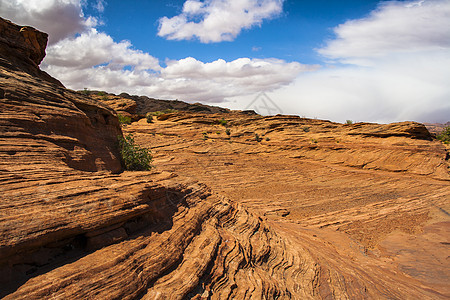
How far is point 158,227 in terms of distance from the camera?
19.5ft

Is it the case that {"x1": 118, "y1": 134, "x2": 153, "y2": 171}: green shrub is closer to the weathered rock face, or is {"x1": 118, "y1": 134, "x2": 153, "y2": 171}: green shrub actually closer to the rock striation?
the rock striation

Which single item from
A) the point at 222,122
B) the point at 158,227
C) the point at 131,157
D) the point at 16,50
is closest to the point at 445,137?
the point at 222,122

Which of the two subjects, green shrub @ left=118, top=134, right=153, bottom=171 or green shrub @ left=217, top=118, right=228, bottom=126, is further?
green shrub @ left=217, top=118, right=228, bottom=126

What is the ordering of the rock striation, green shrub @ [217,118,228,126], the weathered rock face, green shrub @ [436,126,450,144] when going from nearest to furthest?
the rock striation, the weathered rock face, green shrub @ [436,126,450,144], green shrub @ [217,118,228,126]

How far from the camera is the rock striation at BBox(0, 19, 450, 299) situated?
401 cm

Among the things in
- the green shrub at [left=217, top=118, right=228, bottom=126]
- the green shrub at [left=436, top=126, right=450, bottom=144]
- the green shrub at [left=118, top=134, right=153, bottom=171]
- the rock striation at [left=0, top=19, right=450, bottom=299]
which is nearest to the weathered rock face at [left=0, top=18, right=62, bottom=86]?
the rock striation at [left=0, top=19, right=450, bottom=299]

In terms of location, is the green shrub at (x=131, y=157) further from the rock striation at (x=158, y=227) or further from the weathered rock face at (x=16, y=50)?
the weathered rock face at (x=16, y=50)

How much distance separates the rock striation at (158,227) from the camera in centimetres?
401

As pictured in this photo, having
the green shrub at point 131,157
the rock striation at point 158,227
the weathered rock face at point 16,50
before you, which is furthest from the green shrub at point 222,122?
the weathered rock face at point 16,50

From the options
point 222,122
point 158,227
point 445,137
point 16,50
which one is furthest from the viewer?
point 222,122

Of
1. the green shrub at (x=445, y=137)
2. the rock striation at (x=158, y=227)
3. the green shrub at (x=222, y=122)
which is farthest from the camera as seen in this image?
the green shrub at (x=222, y=122)

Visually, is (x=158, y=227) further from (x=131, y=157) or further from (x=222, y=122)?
(x=222, y=122)

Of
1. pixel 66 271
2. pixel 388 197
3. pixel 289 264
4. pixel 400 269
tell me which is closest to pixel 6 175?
pixel 66 271

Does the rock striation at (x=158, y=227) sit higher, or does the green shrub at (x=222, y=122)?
the green shrub at (x=222, y=122)
